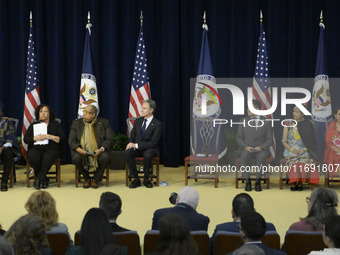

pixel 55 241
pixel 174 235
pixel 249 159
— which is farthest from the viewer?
pixel 249 159

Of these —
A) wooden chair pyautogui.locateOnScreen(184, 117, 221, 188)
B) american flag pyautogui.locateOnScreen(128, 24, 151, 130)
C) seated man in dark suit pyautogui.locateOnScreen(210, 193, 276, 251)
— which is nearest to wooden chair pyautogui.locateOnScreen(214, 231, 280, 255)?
seated man in dark suit pyautogui.locateOnScreen(210, 193, 276, 251)

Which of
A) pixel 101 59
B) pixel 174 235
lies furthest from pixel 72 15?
pixel 174 235

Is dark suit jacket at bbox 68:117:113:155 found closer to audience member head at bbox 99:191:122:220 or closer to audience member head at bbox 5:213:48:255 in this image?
audience member head at bbox 99:191:122:220

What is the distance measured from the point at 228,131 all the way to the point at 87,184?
2.67 m

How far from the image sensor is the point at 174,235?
3125 millimetres

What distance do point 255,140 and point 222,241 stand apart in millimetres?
4272

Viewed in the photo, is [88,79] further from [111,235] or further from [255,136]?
[111,235]

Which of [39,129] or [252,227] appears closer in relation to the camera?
[252,227]

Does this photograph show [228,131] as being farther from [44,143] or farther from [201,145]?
[44,143]

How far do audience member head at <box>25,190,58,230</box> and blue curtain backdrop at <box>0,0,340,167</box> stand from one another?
5850 millimetres

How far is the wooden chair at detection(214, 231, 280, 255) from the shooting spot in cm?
387

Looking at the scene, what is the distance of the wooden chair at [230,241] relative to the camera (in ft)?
12.7

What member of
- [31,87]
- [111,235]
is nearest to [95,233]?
[111,235]

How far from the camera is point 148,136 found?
8180 mm
